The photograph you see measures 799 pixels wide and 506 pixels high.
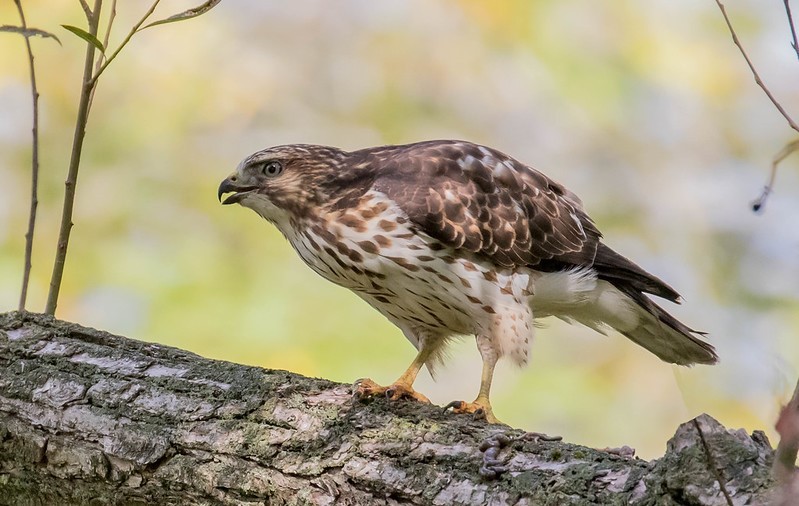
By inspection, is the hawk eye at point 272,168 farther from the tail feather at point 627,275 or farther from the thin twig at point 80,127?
the tail feather at point 627,275

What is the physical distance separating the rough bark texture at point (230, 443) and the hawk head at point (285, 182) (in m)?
1.07

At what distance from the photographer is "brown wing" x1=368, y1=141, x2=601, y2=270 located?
14.7 feet

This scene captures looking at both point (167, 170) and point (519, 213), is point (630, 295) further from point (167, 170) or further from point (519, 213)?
point (167, 170)

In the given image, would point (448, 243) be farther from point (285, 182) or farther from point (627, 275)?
point (627, 275)

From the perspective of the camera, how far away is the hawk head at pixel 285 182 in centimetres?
474

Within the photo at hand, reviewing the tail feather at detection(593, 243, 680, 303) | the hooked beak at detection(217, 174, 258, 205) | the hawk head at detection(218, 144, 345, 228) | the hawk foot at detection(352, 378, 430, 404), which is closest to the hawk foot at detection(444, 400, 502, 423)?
the hawk foot at detection(352, 378, 430, 404)

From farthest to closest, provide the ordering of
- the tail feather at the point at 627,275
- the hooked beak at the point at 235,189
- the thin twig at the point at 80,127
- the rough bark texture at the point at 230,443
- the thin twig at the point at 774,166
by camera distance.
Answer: the tail feather at the point at 627,275 < the hooked beak at the point at 235,189 < the thin twig at the point at 80,127 < the rough bark texture at the point at 230,443 < the thin twig at the point at 774,166

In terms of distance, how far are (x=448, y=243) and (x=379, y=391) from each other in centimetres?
90

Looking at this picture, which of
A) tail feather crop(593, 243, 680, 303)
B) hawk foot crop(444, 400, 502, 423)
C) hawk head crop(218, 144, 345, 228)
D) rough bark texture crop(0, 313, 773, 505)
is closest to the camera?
rough bark texture crop(0, 313, 773, 505)

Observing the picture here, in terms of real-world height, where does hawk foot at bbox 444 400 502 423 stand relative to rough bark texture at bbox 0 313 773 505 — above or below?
above

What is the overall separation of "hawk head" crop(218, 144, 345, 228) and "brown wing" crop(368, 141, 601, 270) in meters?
0.26

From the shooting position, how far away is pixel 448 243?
175 inches

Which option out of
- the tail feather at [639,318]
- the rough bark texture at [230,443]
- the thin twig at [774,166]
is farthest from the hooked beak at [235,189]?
the thin twig at [774,166]

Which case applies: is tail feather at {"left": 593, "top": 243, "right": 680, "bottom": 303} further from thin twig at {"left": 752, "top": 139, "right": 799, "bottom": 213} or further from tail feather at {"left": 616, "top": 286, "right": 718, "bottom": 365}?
thin twig at {"left": 752, "top": 139, "right": 799, "bottom": 213}
